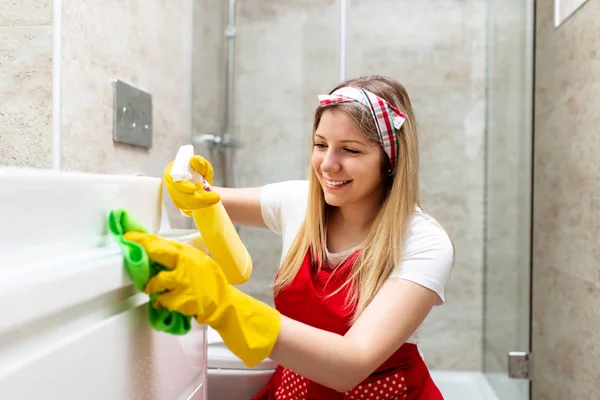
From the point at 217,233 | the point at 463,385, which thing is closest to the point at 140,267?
the point at 217,233

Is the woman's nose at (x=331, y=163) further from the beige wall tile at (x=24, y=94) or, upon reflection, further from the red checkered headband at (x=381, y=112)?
the beige wall tile at (x=24, y=94)

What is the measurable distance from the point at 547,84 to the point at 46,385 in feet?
6.04

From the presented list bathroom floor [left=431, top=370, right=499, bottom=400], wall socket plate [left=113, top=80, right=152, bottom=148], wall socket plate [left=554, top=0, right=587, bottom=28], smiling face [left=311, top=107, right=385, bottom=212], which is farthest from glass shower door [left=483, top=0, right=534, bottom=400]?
wall socket plate [left=113, top=80, right=152, bottom=148]

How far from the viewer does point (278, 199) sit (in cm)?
131

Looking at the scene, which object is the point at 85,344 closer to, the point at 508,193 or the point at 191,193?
the point at 191,193

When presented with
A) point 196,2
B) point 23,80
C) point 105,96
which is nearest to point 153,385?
point 23,80

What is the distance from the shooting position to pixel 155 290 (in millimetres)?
513

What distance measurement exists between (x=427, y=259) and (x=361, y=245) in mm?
164

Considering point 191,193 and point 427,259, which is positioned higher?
point 191,193

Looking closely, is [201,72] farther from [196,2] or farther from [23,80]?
[23,80]

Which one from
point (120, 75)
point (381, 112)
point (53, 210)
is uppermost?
point (120, 75)

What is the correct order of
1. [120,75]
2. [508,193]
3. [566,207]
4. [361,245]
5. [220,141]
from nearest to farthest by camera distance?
[361,245] → [120,75] → [566,207] → [508,193] → [220,141]

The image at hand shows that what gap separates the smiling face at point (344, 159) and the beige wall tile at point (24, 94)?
1.81 ft

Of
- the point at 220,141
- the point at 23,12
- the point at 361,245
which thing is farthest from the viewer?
the point at 220,141
